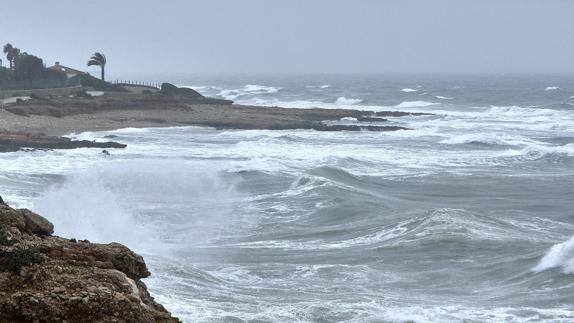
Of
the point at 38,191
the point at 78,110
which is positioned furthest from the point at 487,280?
the point at 78,110

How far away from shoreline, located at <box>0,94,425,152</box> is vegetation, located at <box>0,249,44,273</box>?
2608 centimetres

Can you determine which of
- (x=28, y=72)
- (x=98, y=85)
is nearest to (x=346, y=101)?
(x=98, y=85)

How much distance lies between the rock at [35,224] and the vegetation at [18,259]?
1768 millimetres

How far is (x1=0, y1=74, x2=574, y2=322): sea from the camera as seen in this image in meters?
15.4

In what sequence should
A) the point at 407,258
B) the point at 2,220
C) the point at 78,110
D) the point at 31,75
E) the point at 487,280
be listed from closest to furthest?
the point at 2,220 < the point at 487,280 < the point at 407,258 < the point at 78,110 < the point at 31,75

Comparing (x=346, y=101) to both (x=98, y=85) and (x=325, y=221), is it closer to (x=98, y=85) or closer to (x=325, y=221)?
(x=98, y=85)

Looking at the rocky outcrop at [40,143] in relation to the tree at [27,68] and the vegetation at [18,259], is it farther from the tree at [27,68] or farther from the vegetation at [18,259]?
the tree at [27,68]

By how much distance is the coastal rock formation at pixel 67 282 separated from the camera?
29.0 feet

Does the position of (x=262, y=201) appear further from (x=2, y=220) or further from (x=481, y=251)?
(x=2, y=220)

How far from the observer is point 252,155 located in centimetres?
3866

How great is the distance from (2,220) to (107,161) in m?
22.6

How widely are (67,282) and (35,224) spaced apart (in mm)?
2744

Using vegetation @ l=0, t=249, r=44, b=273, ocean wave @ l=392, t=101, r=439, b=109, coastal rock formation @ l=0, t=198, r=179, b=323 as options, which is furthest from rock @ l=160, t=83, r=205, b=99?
vegetation @ l=0, t=249, r=44, b=273

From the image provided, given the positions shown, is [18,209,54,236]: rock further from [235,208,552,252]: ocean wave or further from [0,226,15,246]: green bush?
[235,208,552,252]: ocean wave
